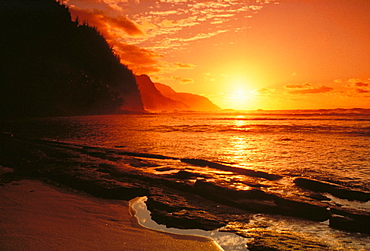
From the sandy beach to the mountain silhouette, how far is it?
171ft

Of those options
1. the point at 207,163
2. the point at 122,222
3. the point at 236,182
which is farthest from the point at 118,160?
the point at 122,222

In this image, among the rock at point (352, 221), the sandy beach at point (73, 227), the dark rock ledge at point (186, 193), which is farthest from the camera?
the dark rock ledge at point (186, 193)

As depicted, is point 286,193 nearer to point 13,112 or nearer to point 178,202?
point 178,202

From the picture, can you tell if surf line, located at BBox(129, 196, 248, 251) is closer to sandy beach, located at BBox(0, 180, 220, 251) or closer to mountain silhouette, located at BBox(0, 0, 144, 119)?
sandy beach, located at BBox(0, 180, 220, 251)

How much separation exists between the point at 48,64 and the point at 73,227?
213ft

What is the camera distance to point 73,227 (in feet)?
12.8

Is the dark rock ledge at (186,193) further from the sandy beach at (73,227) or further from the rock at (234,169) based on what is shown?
the sandy beach at (73,227)

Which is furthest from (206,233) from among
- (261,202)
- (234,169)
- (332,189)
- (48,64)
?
(48,64)

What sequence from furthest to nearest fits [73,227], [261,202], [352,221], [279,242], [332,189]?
[332,189], [261,202], [352,221], [73,227], [279,242]

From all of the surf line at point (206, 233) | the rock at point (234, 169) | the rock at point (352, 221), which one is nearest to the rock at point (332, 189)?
the rock at point (234, 169)

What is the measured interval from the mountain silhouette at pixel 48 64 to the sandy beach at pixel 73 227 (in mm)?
52229

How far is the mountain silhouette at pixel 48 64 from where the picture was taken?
4984 centimetres

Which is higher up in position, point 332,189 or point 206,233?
point 332,189

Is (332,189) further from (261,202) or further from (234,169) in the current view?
(234,169)
